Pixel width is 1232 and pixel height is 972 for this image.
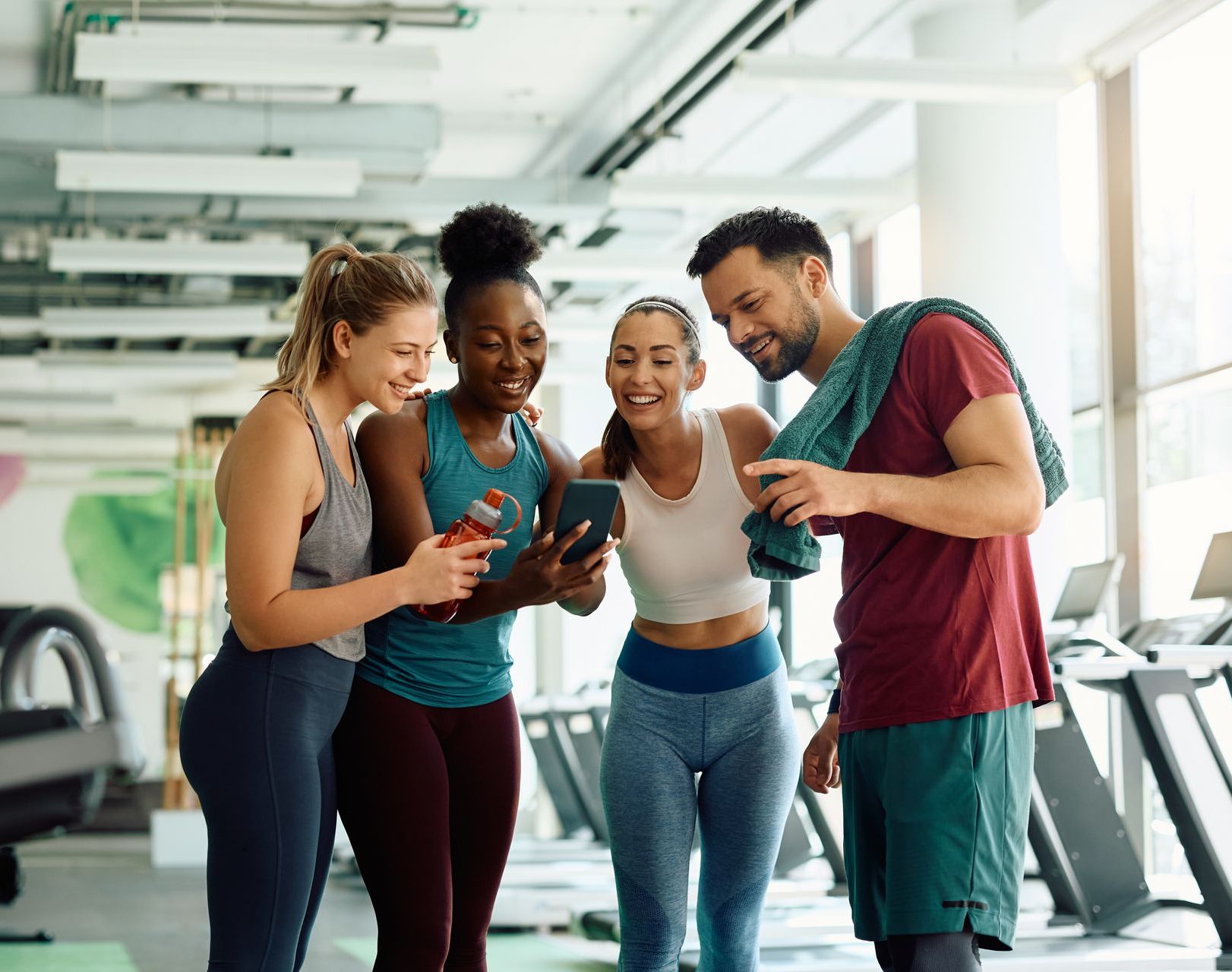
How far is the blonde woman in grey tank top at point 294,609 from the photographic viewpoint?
1.83 meters

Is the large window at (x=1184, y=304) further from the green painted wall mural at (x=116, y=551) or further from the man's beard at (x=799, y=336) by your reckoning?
the green painted wall mural at (x=116, y=551)

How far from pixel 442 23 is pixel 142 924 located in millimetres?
4221

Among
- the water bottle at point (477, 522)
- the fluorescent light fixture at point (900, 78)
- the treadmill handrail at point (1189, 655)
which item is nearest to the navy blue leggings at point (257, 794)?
the water bottle at point (477, 522)

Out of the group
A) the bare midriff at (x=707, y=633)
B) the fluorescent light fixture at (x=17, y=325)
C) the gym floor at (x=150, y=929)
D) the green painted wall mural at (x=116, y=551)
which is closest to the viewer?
the bare midriff at (x=707, y=633)

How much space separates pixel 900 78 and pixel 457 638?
12.7 ft

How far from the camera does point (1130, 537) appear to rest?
6785 mm

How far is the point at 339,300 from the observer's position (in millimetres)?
2031

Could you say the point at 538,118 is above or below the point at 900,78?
above

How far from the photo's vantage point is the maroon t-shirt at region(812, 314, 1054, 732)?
5.94ft

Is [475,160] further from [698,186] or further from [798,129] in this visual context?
[698,186]

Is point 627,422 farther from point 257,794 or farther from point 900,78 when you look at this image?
point 900,78

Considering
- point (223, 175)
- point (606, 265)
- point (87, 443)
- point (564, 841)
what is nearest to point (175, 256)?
point (223, 175)

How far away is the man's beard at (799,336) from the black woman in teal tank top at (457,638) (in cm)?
38

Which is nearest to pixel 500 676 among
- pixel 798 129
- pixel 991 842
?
pixel 991 842
